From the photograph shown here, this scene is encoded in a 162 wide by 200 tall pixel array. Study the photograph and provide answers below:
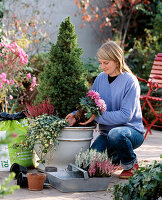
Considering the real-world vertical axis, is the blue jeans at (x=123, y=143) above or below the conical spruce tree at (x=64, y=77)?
below

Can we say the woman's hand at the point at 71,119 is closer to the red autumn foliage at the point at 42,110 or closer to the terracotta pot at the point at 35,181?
the red autumn foliage at the point at 42,110

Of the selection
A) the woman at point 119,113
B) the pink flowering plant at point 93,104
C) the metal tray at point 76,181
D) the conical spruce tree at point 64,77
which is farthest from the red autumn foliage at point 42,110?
the metal tray at point 76,181

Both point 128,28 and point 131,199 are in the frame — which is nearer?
point 131,199

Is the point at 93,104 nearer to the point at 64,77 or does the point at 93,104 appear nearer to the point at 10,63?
the point at 64,77

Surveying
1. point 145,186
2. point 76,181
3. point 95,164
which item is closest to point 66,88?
point 95,164

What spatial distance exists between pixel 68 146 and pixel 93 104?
453 millimetres

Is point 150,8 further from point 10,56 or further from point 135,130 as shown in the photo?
point 135,130

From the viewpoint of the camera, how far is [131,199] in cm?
227

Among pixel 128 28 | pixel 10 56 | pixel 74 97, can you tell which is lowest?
pixel 74 97

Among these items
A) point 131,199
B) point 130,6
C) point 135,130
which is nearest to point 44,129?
point 135,130

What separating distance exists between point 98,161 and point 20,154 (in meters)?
0.95

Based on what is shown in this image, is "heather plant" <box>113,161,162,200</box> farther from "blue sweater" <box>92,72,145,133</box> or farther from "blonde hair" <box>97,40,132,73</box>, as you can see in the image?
"blonde hair" <box>97,40,132,73</box>

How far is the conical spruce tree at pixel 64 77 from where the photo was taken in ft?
12.0

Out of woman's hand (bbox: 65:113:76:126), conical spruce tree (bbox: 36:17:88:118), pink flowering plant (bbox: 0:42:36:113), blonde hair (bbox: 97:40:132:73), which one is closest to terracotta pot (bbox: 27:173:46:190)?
woman's hand (bbox: 65:113:76:126)
